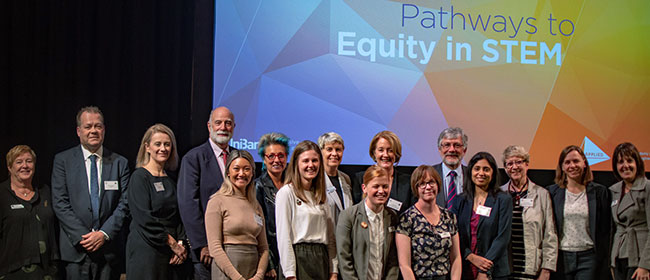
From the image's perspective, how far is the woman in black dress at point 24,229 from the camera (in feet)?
11.9

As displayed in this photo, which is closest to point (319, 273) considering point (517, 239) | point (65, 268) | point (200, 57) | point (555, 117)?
point (517, 239)

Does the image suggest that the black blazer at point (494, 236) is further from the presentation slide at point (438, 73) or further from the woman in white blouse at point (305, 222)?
the presentation slide at point (438, 73)

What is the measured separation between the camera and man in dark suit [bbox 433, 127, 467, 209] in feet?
12.7

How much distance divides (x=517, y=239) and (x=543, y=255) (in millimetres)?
225

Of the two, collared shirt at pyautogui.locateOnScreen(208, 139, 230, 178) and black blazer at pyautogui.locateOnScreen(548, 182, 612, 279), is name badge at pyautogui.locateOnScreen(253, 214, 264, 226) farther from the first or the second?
black blazer at pyautogui.locateOnScreen(548, 182, 612, 279)

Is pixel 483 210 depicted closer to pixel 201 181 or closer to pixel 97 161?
pixel 201 181

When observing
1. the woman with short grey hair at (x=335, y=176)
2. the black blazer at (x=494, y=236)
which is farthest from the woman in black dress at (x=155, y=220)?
the black blazer at (x=494, y=236)

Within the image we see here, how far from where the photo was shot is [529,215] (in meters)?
3.71

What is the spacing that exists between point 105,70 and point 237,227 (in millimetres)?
2310

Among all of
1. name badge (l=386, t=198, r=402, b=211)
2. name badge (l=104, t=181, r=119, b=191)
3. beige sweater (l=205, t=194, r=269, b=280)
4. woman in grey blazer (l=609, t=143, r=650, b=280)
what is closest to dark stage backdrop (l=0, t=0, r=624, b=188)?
name badge (l=104, t=181, r=119, b=191)

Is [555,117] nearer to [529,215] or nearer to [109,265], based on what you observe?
[529,215]

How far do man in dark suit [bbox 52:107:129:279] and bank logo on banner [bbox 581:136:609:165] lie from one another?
3.94m

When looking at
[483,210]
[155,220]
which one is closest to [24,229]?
[155,220]

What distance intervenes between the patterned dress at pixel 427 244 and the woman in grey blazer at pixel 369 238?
11 cm
